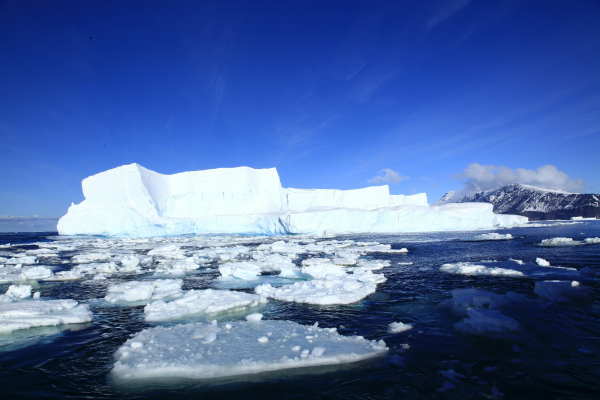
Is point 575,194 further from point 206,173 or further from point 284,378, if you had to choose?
point 284,378

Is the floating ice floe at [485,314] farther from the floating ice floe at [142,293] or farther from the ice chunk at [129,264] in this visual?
the ice chunk at [129,264]

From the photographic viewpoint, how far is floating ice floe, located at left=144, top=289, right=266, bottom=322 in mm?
6270

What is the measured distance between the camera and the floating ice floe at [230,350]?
3920mm

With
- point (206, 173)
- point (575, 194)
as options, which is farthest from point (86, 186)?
point (575, 194)

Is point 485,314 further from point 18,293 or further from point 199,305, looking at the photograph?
point 18,293

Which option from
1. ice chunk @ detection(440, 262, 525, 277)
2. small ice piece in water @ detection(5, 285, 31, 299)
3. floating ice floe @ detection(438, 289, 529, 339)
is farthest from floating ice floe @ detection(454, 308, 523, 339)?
small ice piece in water @ detection(5, 285, 31, 299)

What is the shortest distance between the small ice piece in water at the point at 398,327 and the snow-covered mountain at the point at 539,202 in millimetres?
124277

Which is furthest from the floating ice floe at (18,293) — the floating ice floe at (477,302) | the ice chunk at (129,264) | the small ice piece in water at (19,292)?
the floating ice floe at (477,302)

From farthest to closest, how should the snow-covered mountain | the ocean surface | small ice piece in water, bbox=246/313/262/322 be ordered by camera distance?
the snow-covered mountain, small ice piece in water, bbox=246/313/262/322, the ocean surface

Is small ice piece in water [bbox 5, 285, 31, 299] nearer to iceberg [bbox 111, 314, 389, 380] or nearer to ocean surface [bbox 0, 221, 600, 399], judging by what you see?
ocean surface [bbox 0, 221, 600, 399]

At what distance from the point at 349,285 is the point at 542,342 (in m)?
4.22

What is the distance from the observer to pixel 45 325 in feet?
19.1

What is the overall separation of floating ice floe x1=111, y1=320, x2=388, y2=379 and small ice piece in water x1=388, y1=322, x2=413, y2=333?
0.75m

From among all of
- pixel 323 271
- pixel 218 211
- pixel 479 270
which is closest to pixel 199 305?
pixel 323 271
